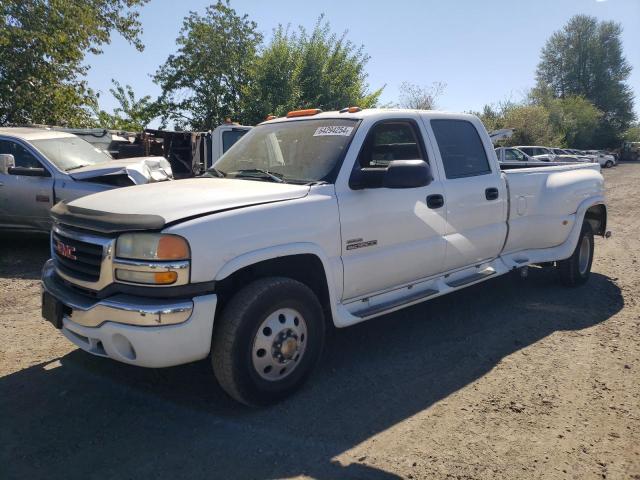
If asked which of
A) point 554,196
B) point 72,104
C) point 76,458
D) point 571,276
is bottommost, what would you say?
point 76,458

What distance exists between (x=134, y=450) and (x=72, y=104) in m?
18.2

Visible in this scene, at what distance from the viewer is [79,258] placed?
3277 millimetres

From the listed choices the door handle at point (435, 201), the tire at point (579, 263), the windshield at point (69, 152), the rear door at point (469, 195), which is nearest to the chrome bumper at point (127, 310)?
the door handle at point (435, 201)

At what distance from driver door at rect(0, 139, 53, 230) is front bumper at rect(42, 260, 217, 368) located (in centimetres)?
500

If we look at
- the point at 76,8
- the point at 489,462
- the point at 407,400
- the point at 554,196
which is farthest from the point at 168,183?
the point at 76,8

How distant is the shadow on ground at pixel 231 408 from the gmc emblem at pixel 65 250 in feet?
3.10

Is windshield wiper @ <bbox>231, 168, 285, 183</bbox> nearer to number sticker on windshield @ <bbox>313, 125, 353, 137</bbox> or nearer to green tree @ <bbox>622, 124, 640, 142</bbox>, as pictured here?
number sticker on windshield @ <bbox>313, 125, 353, 137</bbox>

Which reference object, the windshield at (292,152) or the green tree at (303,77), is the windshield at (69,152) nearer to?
the windshield at (292,152)

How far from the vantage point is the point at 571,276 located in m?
6.04

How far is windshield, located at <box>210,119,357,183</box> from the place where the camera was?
384 centimetres

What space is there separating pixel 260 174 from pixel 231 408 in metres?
1.67

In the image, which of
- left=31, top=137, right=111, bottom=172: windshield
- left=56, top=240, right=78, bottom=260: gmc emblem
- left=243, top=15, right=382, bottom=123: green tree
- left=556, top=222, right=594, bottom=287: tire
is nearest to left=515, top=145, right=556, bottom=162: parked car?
left=243, top=15, right=382, bottom=123: green tree

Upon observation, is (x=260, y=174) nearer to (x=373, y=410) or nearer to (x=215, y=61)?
(x=373, y=410)

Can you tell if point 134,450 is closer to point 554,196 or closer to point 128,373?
point 128,373
